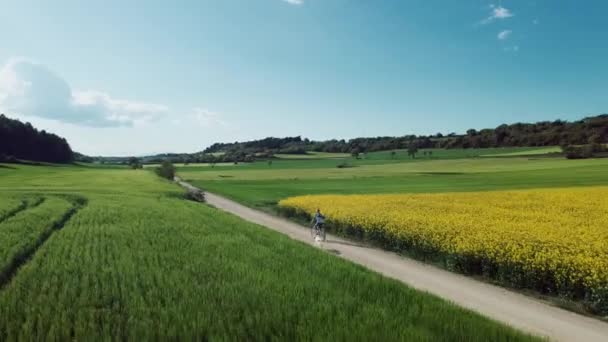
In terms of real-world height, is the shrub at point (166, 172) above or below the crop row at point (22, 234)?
below

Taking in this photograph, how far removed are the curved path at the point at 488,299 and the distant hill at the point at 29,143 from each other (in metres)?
136

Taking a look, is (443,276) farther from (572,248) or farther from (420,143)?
(420,143)

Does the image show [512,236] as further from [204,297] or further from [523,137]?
[523,137]

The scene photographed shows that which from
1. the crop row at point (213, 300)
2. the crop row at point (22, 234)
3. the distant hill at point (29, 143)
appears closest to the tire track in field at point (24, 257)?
the crop row at point (22, 234)

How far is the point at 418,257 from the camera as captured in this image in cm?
1862

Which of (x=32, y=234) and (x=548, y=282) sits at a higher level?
(x=32, y=234)

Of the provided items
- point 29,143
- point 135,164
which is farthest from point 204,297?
point 135,164

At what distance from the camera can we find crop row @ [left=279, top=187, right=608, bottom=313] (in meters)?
12.6

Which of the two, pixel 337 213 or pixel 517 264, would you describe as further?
pixel 337 213

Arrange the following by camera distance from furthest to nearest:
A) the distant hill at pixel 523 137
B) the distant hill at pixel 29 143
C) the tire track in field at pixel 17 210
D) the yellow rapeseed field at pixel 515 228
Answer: the distant hill at pixel 29 143
the distant hill at pixel 523 137
the tire track in field at pixel 17 210
the yellow rapeseed field at pixel 515 228

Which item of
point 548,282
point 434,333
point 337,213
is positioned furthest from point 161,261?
point 337,213

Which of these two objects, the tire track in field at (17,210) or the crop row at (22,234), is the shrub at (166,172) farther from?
the crop row at (22,234)

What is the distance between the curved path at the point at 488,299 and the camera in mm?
10312

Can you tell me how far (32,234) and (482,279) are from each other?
59.9 feet
